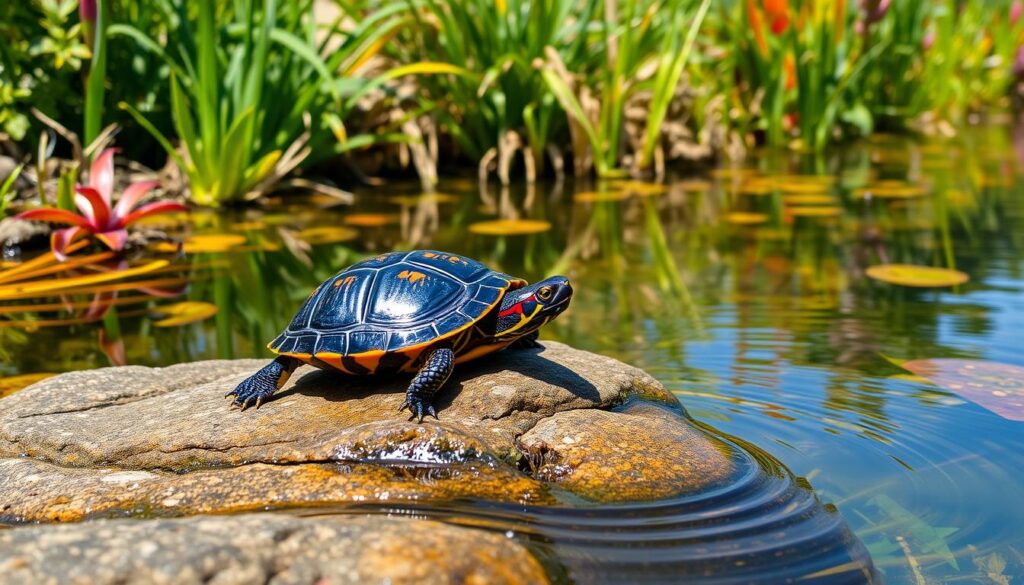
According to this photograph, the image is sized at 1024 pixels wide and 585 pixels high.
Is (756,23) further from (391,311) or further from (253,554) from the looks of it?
(253,554)

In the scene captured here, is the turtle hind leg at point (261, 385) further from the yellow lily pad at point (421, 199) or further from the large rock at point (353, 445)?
the yellow lily pad at point (421, 199)

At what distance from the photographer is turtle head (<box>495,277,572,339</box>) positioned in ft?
8.43

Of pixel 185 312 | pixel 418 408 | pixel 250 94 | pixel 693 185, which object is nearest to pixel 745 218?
pixel 693 185

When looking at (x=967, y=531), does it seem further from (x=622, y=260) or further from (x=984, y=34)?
(x=984, y=34)

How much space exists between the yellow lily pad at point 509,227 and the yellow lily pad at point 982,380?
2.77 meters

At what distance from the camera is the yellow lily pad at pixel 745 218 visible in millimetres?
6243

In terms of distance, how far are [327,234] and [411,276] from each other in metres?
3.23

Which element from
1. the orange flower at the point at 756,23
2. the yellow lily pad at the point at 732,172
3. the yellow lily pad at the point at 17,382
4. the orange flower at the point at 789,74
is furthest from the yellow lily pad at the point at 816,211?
the yellow lily pad at the point at 17,382

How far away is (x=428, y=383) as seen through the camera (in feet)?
8.31

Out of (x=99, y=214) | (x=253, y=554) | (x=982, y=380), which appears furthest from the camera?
(x=99, y=214)

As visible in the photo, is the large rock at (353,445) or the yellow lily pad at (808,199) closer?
the large rock at (353,445)

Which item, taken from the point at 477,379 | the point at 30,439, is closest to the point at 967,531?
the point at 477,379

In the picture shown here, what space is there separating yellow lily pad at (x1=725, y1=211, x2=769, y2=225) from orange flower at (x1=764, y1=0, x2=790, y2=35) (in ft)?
11.8

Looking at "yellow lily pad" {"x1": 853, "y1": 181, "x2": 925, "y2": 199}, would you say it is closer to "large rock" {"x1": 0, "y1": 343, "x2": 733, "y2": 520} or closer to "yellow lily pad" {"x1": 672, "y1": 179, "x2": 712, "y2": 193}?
"yellow lily pad" {"x1": 672, "y1": 179, "x2": 712, "y2": 193}
